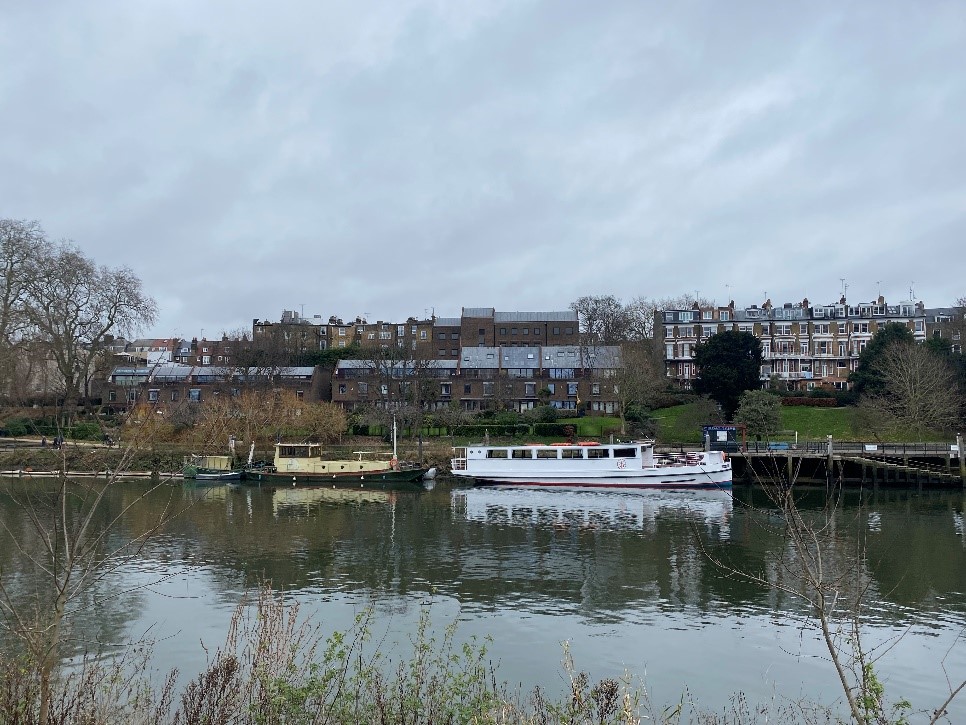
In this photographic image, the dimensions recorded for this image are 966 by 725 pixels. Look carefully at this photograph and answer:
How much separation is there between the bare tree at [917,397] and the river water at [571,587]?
2208 cm

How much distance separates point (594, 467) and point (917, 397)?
28103 mm

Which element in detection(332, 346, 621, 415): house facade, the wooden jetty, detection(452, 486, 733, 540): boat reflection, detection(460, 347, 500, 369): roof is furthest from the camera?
detection(460, 347, 500, 369): roof

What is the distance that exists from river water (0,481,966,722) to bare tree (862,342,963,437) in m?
22.1

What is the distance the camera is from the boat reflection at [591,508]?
35.9 metres

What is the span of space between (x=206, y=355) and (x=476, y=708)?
11883 cm

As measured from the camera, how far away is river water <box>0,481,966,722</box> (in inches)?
649

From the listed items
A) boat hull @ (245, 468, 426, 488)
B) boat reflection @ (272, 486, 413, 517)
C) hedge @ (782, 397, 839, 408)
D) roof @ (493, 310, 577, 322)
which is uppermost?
roof @ (493, 310, 577, 322)

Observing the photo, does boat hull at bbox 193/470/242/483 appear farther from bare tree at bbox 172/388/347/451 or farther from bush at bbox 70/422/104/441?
bush at bbox 70/422/104/441

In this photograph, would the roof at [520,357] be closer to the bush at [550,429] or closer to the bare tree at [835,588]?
the bush at [550,429]

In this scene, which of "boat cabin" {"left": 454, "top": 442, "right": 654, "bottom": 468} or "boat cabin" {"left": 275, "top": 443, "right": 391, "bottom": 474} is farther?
"boat cabin" {"left": 275, "top": 443, "right": 391, "bottom": 474}

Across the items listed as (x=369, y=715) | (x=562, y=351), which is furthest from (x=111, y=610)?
(x=562, y=351)

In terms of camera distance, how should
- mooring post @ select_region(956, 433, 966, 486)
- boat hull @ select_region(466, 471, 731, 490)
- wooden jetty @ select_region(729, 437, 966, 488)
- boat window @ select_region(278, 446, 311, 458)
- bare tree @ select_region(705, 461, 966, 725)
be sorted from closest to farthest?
bare tree @ select_region(705, 461, 966, 725) → mooring post @ select_region(956, 433, 966, 486) → wooden jetty @ select_region(729, 437, 966, 488) → boat hull @ select_region(466, 471, 731, 490) → boat window @ select_region(278, 446, 311, 458)

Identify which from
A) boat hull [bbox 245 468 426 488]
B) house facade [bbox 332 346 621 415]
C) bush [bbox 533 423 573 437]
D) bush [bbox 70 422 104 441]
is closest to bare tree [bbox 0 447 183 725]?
boat hull [bbox 245 468 426 488]

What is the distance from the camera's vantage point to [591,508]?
1636 inches
